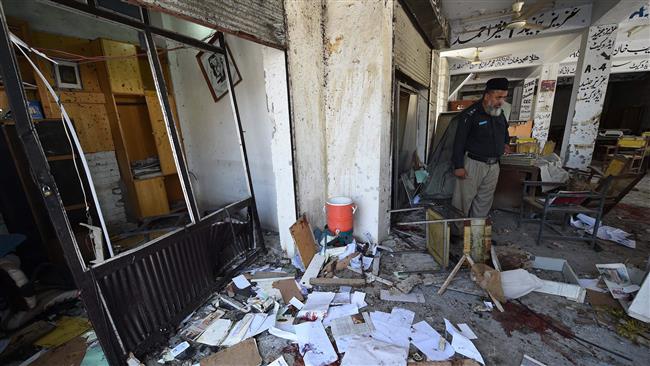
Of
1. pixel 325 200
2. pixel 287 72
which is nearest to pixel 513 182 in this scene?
pixel 325 200

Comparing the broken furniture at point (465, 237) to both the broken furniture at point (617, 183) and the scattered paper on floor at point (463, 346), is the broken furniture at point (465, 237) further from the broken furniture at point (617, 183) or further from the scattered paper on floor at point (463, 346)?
the broken furniture at point (617, 183)

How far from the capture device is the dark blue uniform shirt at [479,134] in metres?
2.77

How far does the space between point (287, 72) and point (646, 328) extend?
3224mm

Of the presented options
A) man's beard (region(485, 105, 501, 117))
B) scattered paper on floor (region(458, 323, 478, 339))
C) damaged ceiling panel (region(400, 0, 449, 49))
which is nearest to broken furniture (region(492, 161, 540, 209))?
man's beard (region(485, 105, 501, 117))

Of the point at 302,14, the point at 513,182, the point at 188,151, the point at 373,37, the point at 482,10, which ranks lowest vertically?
the point at 513,182

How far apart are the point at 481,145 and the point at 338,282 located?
2.06m

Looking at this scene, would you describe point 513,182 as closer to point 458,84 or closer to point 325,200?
point 325,200

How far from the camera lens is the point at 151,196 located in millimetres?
3641

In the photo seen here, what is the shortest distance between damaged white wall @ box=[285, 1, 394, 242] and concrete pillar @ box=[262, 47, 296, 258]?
91 mm

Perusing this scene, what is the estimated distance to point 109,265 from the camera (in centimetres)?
153

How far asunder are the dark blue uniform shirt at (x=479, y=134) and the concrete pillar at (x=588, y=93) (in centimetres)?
351

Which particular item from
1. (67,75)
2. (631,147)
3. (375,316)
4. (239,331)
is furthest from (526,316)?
(631,147)

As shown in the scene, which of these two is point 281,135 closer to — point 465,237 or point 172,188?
point 465,237

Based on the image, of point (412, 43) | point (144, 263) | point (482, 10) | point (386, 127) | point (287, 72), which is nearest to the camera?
point (144, 263)
